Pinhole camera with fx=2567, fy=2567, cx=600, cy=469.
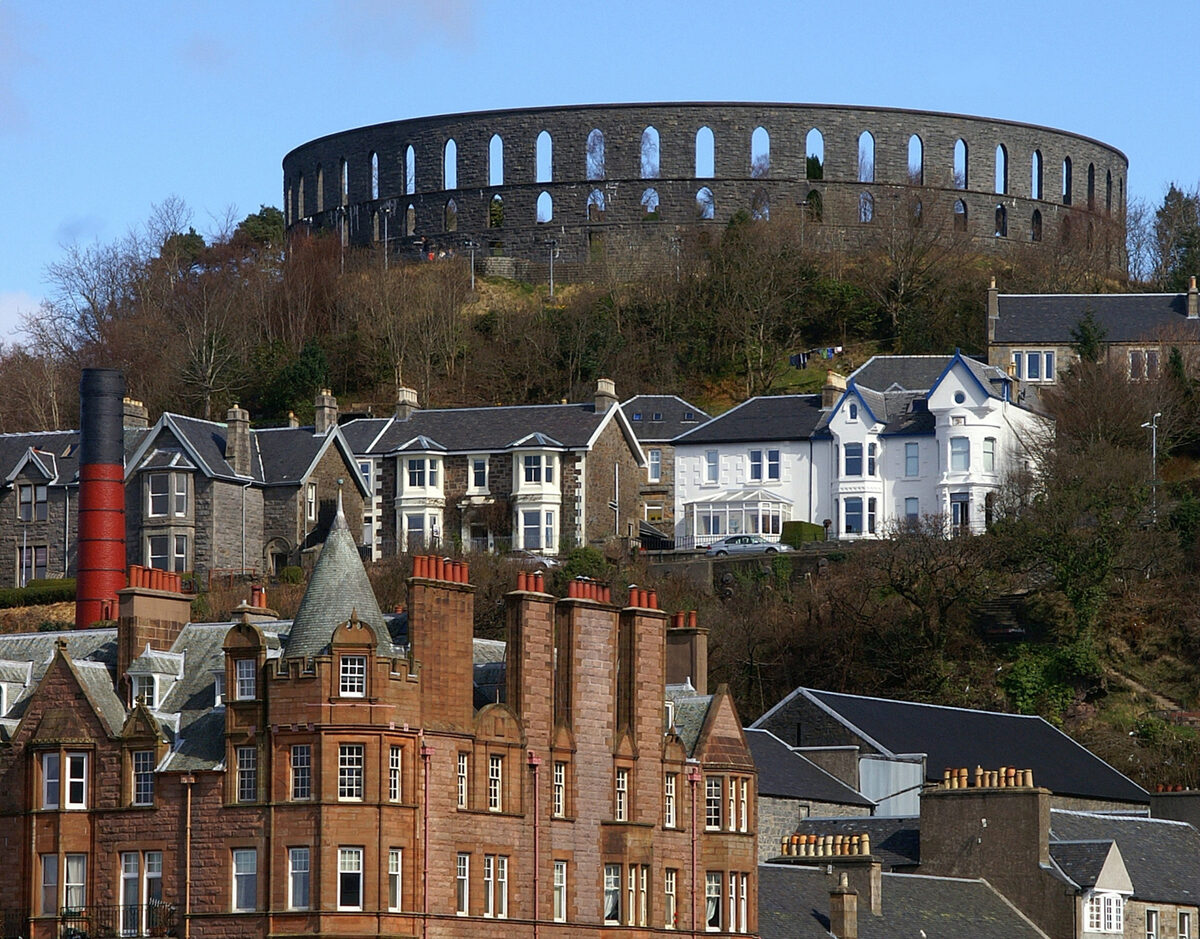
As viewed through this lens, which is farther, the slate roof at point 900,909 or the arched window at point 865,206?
the arched window at point 865,206

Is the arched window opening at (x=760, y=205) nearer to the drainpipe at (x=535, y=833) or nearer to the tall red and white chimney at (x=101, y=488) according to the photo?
the tall red and white chimney at (x=101, y=488)

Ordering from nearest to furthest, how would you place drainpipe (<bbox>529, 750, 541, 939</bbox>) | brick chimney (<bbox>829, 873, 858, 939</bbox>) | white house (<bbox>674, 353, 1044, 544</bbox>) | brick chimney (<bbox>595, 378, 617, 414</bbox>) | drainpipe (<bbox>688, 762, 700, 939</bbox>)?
drainpipe (<bbox>529, 750, 541, 939</bbox>), drainpipe (<bbox>688, 762, 700, 939</bbox>), brick chimney (<bbox>829, 873, 858, 939</bbox>), white house (<bbox>674, 353, 1044, 544</bbox>), brick chimney (<bbox>595, 378, 617, 414</bbox>)

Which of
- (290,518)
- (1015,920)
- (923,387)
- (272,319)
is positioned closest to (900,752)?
(1015,920)

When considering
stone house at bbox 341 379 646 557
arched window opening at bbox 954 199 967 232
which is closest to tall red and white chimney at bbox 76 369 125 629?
stone house at bbox 341 379 646 557

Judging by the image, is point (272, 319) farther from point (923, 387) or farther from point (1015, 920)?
point (1015, 920)

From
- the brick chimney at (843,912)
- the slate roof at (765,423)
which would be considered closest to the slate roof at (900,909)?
the brick chimney at (843,912)

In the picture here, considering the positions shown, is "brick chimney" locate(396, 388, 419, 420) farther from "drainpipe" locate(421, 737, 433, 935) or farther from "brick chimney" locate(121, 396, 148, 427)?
"drainpipe" locate(421, 737, 433, 935)
